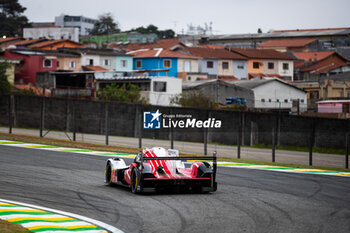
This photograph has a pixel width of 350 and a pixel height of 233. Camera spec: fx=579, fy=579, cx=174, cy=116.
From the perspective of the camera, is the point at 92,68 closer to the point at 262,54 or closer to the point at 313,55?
the point at 262,54

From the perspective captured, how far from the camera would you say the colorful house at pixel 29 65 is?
78.2m

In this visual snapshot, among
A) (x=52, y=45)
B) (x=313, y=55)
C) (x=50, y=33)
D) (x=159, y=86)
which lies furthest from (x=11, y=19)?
(x=159, y=86)

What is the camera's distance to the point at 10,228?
440 inches

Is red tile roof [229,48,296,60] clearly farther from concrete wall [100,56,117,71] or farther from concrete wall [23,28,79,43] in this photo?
concrete wall [23,28,79,43]

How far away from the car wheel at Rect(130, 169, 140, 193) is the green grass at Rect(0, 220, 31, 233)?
5.37 meters

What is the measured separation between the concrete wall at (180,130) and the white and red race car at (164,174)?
16482mm

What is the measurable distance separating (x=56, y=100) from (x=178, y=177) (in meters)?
28.4

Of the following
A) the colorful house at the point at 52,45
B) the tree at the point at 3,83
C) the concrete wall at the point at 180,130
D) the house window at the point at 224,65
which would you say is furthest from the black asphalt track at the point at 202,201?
the colorful house at the point at 52,45

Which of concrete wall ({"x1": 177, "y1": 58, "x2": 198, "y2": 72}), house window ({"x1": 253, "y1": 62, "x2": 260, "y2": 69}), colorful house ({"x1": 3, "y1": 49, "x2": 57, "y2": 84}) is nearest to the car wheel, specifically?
colorful house ({"x1": 3, "y1": 49, "x2": 57, "y2": 84})

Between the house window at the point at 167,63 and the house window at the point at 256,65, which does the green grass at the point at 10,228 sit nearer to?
the house window at the point at 167,63

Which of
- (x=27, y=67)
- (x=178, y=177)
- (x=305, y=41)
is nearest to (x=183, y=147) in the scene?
(x=178, y=177)

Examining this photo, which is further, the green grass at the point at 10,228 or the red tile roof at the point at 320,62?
the red tile roof at the point at 320,62

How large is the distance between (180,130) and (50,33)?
328ft

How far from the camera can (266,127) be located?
129 feet
